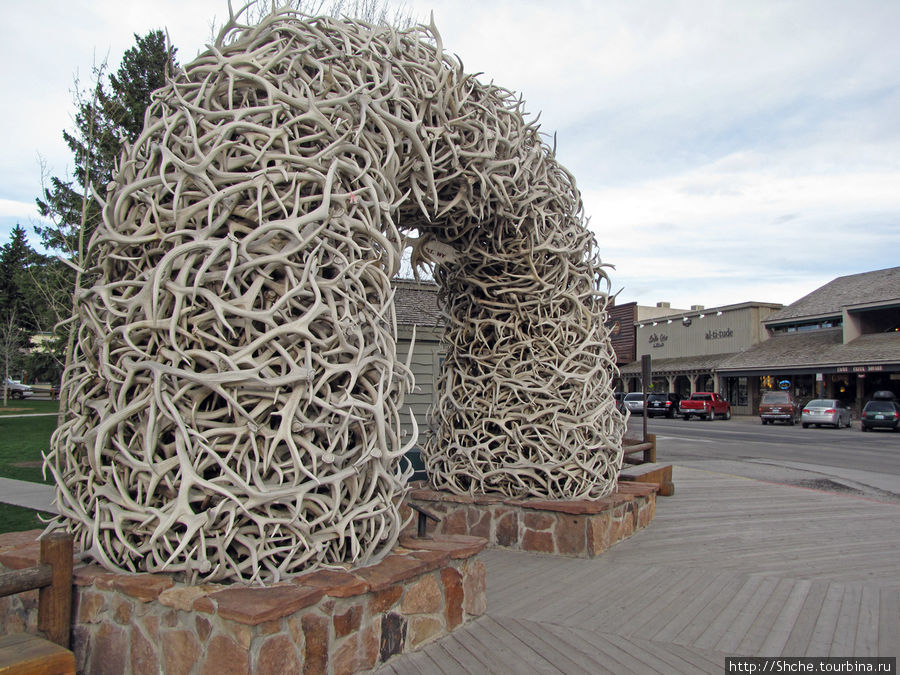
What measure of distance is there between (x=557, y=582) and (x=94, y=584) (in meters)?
2.83

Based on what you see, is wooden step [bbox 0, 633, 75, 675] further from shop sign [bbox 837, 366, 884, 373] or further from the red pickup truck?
the red pickup truck

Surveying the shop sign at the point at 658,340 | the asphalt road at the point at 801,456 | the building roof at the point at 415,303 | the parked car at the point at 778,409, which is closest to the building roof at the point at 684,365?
the shop sign at the point at 658,340

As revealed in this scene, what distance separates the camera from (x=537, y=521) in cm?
502

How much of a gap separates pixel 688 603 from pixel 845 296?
31.8 meters

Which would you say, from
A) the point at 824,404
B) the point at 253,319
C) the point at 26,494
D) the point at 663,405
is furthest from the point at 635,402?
the point at 253,319

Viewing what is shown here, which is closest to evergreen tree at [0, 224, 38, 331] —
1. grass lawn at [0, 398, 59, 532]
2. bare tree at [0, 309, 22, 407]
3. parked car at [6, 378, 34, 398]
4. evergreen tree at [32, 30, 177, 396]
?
bare tree at [0, 309, 22, 407]

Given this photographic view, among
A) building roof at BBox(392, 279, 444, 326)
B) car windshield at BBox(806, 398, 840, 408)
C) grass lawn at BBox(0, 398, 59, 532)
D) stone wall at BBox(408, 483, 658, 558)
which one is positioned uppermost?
building roof at BBox(392, 279, 444, 326)

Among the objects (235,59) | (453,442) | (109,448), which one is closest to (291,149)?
(235,59)

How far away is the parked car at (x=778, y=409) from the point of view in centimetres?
2583

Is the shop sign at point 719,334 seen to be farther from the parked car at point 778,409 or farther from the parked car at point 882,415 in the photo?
the parked car at point 882,415

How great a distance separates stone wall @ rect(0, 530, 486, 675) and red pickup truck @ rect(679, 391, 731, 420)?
1122 inches

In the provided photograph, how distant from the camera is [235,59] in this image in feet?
10.3

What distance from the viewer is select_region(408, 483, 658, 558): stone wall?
4.89 metres

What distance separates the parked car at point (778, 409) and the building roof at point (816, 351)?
7.06ft
